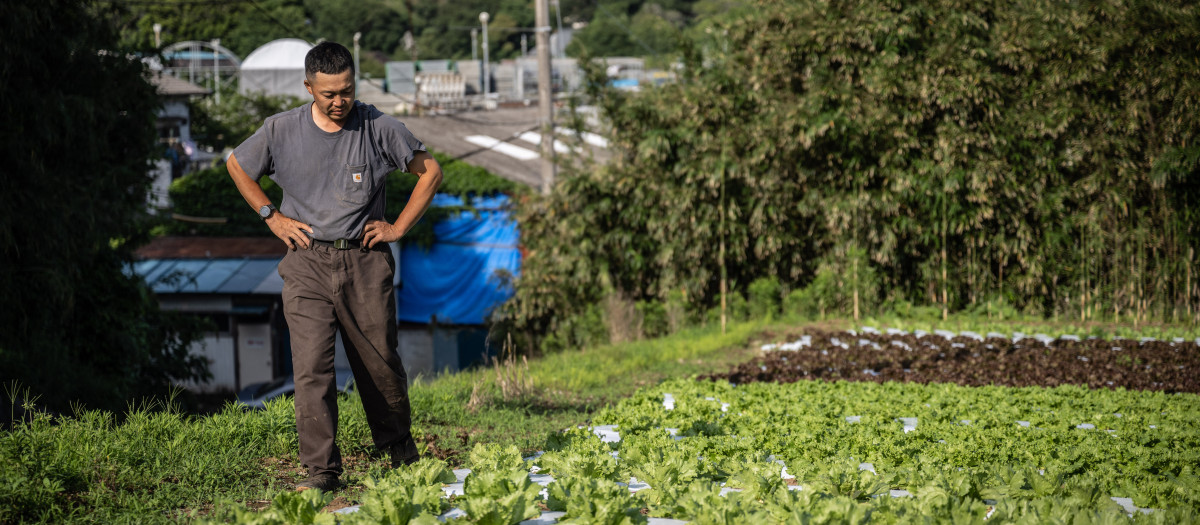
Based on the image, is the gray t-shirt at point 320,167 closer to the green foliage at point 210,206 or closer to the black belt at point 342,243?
A: the black belt at point 342,243

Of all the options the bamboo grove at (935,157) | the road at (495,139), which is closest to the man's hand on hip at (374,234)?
the bamboo grove at (935,157)

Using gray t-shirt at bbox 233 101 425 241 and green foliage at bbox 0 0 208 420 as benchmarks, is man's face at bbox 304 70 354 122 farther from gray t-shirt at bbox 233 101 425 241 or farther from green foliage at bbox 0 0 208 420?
green foliage at bbox 0 0 208 420

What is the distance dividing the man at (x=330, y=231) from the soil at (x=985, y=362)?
177 inches

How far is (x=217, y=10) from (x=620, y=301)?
146ft

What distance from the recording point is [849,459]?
4211mm

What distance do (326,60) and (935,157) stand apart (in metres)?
8.95

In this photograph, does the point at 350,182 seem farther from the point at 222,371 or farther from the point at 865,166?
the point at 222,371

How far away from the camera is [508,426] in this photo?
231 inches

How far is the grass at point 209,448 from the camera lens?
365cm

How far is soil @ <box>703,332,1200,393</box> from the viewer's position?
7918 millimetres

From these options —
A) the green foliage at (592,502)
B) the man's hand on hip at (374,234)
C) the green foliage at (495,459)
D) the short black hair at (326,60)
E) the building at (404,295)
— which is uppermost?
the short black hair at (326,60)

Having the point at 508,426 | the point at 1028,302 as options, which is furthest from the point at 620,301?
the point at 508,426

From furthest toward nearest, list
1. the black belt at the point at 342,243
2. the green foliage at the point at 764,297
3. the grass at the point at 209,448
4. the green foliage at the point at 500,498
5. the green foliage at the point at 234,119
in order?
the green foliage at the point at 234,119
the green foliage at the point at 764,297
the black belt at the point at 342,243
the grass at the point at 209,448
the green foliage at the point at 500,498

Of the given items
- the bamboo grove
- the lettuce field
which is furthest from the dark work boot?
the bamboo grove
